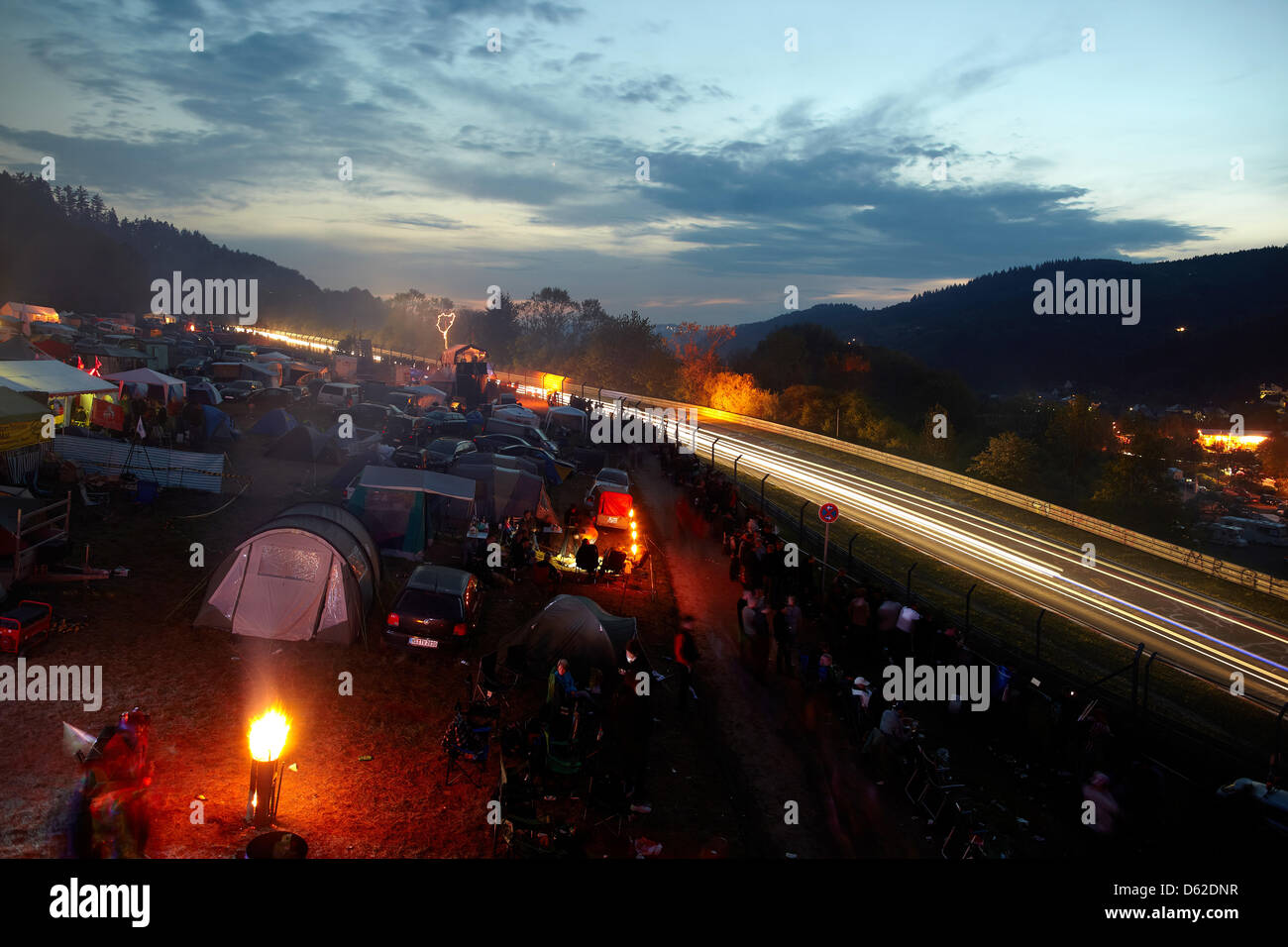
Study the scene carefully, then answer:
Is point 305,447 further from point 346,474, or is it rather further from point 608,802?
→ point 608,802

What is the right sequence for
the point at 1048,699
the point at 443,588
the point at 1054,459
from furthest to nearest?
1. the point at 1054,459
2. the point at 443,588
3. the point at 1048,699

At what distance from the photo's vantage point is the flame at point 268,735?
6.79 m

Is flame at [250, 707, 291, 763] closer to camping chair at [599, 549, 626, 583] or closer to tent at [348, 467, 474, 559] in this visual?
tent at [348, 467, 474, 559]

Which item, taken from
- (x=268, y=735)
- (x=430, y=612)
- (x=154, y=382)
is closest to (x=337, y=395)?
(x=154, y=382)

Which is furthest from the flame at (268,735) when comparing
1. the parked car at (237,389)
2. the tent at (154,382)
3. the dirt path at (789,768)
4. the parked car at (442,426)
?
the parked car at (237,389)

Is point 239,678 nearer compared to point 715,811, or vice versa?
point 715,811

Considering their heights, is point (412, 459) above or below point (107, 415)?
below

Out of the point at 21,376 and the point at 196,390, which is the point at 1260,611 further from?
the point at 196,390

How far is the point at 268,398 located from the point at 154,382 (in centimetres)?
1141

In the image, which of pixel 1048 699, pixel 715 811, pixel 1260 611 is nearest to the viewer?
pixel 715 811

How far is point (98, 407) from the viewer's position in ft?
77.6

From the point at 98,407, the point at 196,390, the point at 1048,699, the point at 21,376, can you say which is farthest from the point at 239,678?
the point at 196,390

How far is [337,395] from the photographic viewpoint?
123ft
